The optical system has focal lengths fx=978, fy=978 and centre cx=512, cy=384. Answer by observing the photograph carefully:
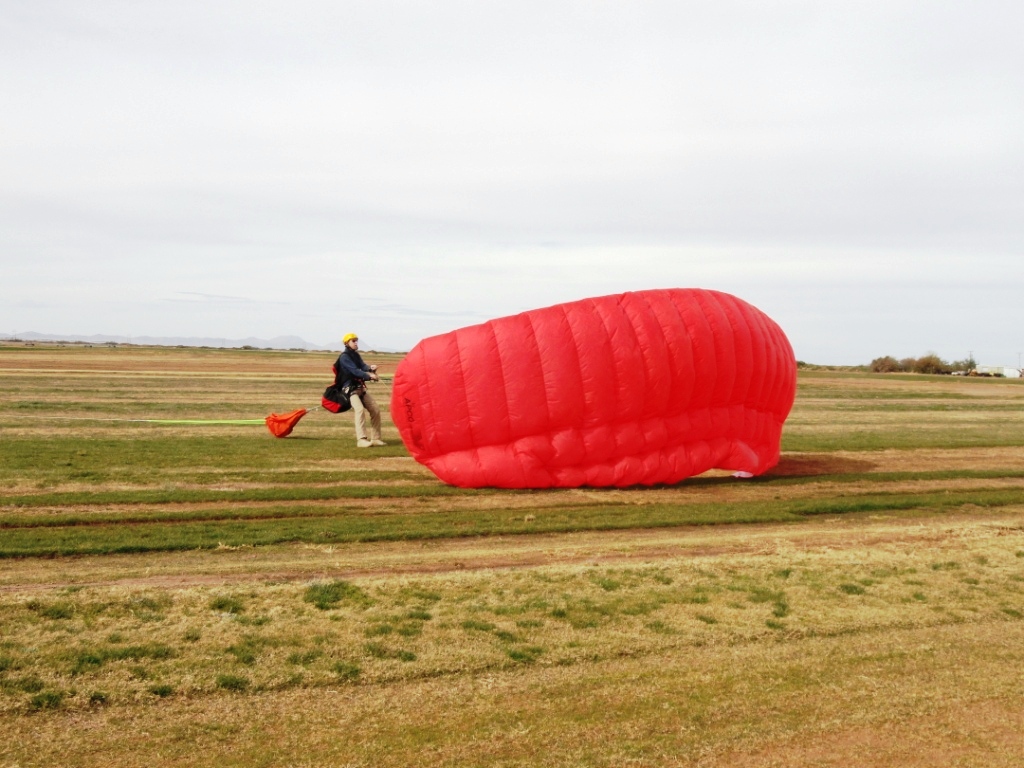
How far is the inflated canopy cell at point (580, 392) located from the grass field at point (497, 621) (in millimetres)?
492

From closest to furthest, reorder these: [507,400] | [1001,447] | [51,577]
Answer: [51,577] → [507,400] → [1001,447]

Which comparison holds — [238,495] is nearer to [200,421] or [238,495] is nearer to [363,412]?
[363,412]

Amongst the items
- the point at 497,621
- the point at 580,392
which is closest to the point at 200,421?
the point at 580,392

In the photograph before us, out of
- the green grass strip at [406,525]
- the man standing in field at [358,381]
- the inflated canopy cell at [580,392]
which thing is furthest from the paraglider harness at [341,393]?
the green grass strip at [406,525]

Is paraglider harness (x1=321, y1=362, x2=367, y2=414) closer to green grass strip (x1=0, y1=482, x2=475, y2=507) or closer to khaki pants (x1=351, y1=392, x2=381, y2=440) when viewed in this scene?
khaki pants (x1=351, y1=392, x2=381, y2=440)

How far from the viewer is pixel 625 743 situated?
20.4ft

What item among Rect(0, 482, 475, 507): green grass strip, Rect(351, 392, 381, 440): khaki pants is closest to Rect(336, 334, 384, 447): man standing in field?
Rect(351, 392, 381, 440): khaki pants

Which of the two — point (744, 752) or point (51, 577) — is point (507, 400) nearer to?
point (51, 577)

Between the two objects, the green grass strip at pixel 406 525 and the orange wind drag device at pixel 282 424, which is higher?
the orange wind drag device at pixel 282 424

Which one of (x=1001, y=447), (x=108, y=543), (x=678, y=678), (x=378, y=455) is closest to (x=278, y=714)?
(x=678, y=678)

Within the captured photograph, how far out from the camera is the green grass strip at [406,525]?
434 inches

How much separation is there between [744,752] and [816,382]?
50508mm

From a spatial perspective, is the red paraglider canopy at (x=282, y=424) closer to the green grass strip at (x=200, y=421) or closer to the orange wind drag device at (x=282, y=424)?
the orange wind drag device at (x=282, y=424)

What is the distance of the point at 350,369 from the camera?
779 inches
